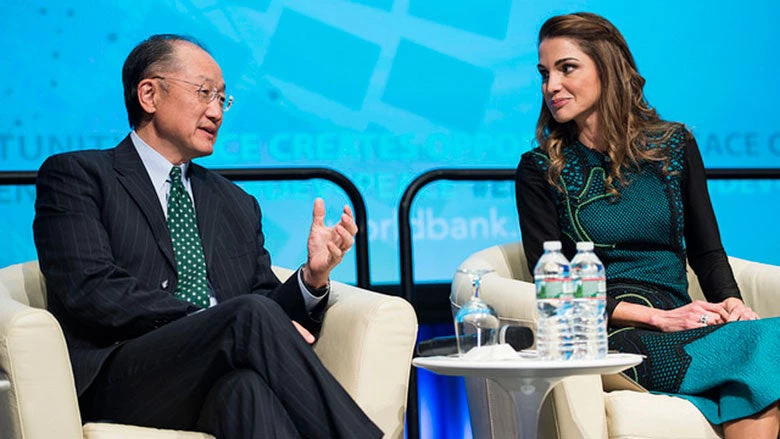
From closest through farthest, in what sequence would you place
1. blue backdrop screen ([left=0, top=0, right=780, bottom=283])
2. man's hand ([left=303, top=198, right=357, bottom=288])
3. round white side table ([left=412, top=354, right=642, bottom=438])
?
round white side table ([left=412, top=354, right=642, bottom=438])
man's hand ([left=303, top=198, right=357, bottom=288])
blue backdrop screen ([left=0, top=0, right=780, bottom=283])

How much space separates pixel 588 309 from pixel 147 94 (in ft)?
4.16

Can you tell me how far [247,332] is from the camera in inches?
95.7

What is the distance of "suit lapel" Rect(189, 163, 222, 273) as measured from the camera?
2895 millimetres

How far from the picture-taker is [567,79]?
10.2ft

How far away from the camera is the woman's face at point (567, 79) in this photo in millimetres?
3096

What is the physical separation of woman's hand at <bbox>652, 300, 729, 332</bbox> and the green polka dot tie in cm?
106

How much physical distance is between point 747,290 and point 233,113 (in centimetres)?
186

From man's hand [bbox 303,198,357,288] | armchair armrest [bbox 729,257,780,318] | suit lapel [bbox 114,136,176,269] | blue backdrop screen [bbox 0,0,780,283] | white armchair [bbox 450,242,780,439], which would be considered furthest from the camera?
blue backdrop screen [bbox 0,0,780,283]

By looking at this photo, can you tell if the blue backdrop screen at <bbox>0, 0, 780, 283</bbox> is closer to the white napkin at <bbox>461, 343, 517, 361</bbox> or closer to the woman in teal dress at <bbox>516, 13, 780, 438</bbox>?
the woman in teal dress at <bbox>516, 13, 780, 438</bbox>

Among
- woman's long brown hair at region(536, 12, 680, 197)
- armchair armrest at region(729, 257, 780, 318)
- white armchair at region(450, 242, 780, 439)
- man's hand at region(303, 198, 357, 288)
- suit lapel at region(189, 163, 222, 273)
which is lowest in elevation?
white armchair at region(450, 242, 780, 439)

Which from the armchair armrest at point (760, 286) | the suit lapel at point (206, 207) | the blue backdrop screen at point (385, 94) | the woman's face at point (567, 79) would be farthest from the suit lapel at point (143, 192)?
the armchair armrest at point (760, 286)

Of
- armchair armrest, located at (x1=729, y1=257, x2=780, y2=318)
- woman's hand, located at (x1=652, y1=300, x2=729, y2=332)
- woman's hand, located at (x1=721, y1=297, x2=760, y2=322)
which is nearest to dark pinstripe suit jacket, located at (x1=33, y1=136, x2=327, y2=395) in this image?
woman's hand, located at (x1=652, y1=300, x2=729, y2=332)

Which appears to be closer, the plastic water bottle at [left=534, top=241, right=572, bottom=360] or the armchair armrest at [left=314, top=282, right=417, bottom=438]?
the plastic water bottle at [left=534, top=241, right=572, bottom=360]

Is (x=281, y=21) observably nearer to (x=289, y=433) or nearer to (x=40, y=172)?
(x=40, y=172)
